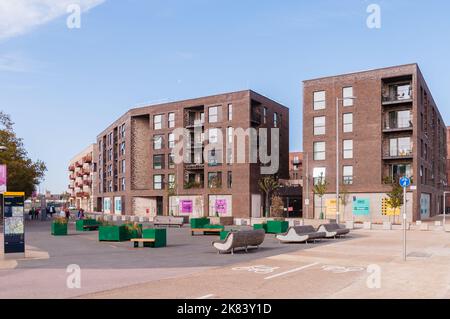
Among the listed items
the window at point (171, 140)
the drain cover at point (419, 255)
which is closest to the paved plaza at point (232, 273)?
the drain cover at point (419, 255)

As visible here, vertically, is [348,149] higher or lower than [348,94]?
lower

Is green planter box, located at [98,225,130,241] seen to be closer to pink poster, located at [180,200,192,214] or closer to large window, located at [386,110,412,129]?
large window, located at [386,110,412,129]

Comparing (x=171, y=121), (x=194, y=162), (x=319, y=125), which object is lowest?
(x=194, y=162)

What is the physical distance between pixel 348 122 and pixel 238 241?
3705 centimetres

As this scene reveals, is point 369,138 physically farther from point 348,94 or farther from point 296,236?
point 296,236

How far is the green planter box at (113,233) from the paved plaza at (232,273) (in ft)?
12.9

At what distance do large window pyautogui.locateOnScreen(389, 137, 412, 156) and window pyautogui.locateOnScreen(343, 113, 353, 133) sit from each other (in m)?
4.32

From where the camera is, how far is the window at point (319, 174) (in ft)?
177

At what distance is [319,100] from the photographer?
54844mm

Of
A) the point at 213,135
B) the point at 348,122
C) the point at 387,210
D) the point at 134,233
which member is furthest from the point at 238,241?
the point at 213,135

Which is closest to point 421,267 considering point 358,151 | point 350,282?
point 350,282

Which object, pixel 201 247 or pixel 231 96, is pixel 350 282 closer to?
pixel 201 247

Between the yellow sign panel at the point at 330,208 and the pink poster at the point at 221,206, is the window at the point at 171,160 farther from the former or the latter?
the yellow sign panel at the point at 330,208

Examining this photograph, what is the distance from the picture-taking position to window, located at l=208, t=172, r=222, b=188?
59.8 meters
